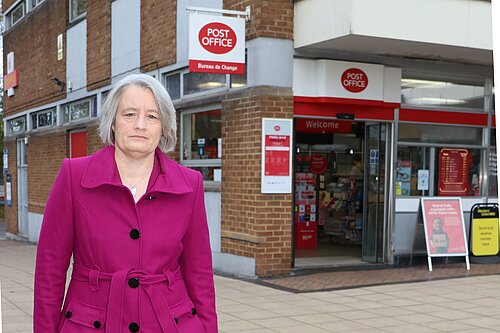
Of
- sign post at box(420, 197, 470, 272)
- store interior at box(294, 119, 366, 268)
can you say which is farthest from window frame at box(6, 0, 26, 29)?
sign post at box(420, 197, 470, 272)

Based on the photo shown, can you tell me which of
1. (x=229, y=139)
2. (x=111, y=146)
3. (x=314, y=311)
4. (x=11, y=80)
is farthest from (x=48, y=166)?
(x=111, y=146)

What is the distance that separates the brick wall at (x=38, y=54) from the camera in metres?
17.1

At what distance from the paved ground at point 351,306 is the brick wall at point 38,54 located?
9.42 meters

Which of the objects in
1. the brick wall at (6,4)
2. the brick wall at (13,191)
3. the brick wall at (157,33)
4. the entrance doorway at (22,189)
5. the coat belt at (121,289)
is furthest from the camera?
the brick wall at (6,4)

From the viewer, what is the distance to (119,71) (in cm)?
1326

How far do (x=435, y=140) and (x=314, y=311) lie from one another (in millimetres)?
4852

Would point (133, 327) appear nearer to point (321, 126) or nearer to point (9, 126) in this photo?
point (321, 126)

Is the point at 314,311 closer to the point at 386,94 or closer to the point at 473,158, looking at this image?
the point at 386,94

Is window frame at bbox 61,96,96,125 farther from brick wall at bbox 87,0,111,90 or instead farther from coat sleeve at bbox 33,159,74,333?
coat sleeve at bbox 33,159,74,333

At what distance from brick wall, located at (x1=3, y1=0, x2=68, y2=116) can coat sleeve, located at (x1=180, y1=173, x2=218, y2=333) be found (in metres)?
15.0

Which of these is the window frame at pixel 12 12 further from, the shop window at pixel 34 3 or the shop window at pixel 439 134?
the shop window at pixel 439 134

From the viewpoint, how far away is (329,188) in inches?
499

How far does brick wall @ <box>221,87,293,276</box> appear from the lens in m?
8.90

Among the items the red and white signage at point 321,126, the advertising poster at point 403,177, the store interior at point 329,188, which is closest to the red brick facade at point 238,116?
the red and white signage at point 321,126
